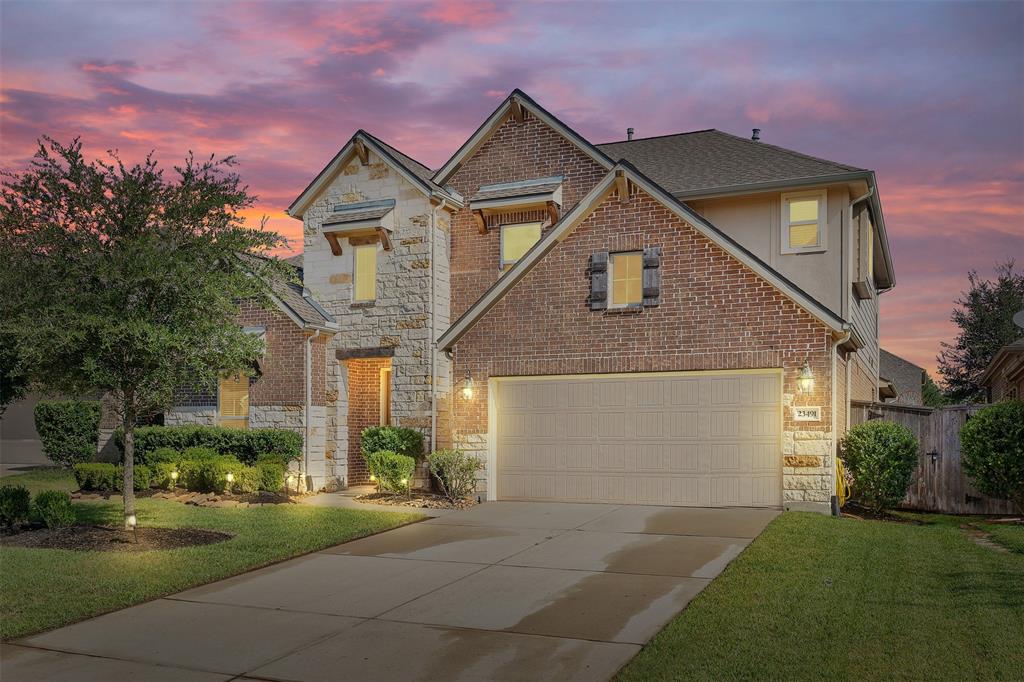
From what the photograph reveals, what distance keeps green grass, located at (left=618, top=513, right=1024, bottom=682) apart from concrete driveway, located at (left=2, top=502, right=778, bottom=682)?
0.41m

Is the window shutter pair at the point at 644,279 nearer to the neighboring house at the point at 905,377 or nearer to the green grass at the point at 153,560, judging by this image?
the green grass at the point at 153,560

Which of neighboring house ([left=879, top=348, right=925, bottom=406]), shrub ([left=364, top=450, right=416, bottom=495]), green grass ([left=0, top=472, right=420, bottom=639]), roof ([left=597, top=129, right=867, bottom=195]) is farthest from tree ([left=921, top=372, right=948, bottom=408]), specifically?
green grass ([left=0, top=472, right=420, bottom=639])

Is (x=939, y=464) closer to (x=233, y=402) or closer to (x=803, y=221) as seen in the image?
(x=803, y=221)

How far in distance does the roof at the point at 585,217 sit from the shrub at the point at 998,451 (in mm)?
2993

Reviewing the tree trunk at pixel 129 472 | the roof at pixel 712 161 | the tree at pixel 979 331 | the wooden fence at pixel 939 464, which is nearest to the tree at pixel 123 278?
the tree trunk at pixel 129 472

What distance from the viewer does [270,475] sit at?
18172mm

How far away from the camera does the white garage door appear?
1564 centimetres

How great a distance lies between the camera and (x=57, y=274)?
508 inches

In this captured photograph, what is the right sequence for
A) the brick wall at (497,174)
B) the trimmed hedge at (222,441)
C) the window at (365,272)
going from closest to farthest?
the trimmed hedge at (222,441), the brick wall at (497,174), the window at (365,272)

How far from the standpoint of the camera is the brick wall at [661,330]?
15.2 meters

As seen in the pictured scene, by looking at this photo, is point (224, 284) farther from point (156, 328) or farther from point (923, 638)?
point (923, 638)

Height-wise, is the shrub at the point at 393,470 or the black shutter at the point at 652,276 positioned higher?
the black shutter at the point at 652,276

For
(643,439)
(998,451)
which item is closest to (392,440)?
(643,439)

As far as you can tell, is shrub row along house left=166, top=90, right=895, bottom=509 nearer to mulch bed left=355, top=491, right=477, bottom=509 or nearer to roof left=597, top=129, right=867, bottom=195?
roof left=597, top=129, right=867, bottom=195
